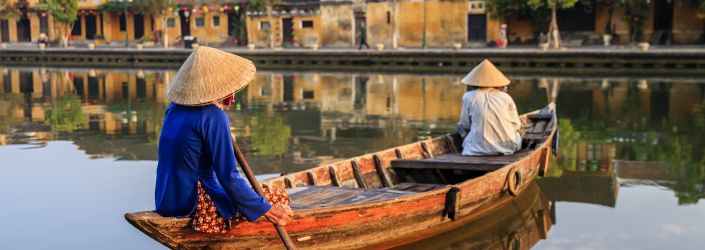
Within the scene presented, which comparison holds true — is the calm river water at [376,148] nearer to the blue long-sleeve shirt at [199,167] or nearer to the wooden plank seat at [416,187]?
the wooden plank seat at [416,187]

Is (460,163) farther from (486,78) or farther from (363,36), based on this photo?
(363,36)

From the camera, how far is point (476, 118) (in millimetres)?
8711

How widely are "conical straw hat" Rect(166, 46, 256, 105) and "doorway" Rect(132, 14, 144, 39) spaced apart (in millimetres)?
40704

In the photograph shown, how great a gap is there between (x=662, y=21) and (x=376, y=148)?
76.3 ft

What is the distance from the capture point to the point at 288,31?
39031 mm

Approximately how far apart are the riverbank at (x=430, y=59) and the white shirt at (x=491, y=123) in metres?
17.2

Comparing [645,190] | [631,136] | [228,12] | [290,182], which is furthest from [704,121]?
[228,12]

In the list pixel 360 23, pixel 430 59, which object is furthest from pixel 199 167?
pixel 360 23

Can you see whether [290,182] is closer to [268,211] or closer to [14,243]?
[268,211]

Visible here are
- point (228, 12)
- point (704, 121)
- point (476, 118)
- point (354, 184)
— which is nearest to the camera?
point (354, 184)

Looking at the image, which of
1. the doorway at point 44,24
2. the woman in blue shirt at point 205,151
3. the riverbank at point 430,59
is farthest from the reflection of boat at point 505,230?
the doorway at point 44,24

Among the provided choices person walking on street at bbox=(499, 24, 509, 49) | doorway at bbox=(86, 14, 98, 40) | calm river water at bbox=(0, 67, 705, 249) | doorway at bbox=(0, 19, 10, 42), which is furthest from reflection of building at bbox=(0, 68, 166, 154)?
doorway at bbox=(0, 19, 10, 42)

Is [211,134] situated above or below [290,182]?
above

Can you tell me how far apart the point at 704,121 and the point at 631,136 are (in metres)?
2.22
